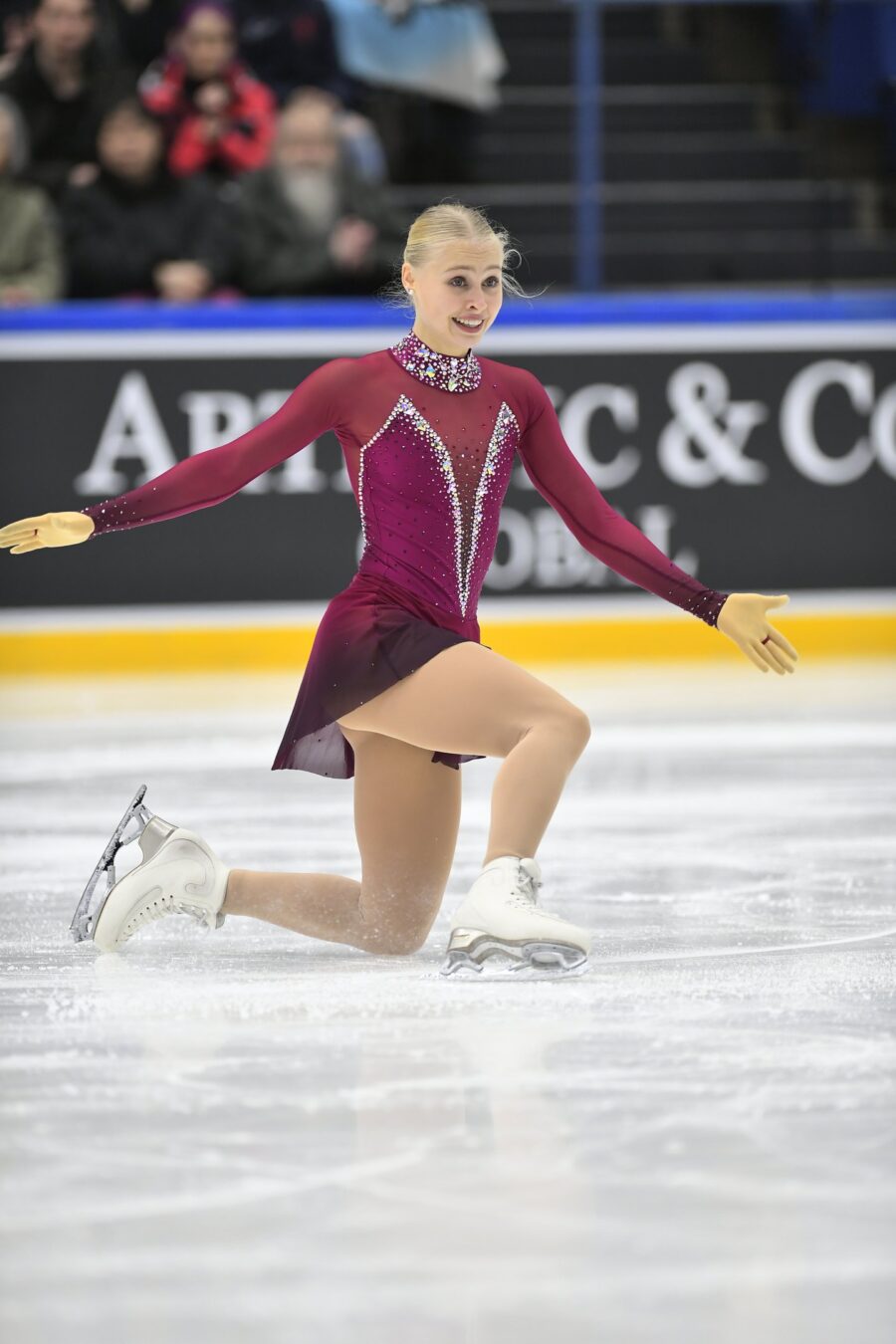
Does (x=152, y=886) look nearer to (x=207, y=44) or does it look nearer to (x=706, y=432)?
(x=706, y=432)

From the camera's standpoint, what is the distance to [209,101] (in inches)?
277

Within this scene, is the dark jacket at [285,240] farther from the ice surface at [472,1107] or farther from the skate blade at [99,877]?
the skate blade at [99,877]

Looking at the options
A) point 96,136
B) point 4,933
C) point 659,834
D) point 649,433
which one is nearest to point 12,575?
point 96,136

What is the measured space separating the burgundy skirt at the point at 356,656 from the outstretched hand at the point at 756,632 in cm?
36

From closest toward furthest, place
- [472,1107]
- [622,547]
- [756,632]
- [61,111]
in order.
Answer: [472,1107] < [756,632] < [622,547] < [61,111]

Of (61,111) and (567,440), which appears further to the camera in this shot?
(61,111)

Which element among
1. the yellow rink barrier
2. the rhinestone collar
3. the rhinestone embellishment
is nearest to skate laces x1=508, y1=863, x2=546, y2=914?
the rhinestone embellishment

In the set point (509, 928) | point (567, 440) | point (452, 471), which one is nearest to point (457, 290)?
point (452, 471)

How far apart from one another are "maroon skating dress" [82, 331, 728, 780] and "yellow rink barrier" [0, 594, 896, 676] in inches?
137

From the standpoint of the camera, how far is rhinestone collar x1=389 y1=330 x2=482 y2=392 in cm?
305

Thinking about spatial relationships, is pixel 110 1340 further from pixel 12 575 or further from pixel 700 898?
pixel 12 575

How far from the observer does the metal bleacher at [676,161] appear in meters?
7.82

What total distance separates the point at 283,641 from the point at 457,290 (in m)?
3.74

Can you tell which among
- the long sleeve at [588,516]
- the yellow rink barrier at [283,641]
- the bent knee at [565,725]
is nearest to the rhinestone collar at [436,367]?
the long sleeve at [588,516]
